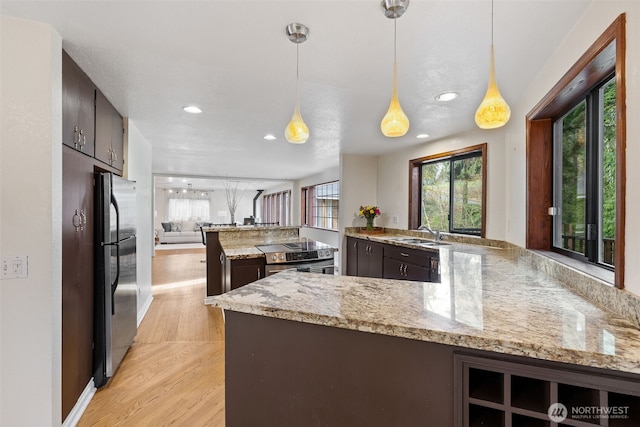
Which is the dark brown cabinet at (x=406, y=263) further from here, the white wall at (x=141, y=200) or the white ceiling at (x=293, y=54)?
the white wall at (x=141, y=200)

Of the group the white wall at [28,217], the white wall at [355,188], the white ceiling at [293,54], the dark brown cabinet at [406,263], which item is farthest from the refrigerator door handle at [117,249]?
the white wall at [355,188]

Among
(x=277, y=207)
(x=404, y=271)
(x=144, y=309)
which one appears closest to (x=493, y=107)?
(x=404, y=271)

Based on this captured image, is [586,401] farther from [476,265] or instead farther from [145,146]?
[145,146]

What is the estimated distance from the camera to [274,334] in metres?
1.17

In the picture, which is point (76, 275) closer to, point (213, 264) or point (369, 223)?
point (213, 264)

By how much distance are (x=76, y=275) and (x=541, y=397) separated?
96.4 inches

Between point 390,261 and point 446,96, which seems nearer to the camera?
point 446,96

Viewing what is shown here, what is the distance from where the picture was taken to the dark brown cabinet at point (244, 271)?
292cm

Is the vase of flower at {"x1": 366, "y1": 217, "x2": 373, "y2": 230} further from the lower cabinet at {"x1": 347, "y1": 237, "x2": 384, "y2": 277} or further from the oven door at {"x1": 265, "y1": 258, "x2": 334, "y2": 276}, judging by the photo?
the oven door at {"x1": 265, "y1": 258, "x2": 334, "y2": 276}

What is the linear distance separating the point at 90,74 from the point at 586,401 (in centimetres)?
302

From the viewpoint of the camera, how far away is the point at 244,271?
9.64 ft

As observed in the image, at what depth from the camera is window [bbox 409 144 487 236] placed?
3561 millimetres

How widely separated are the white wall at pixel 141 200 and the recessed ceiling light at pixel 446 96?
299 cm

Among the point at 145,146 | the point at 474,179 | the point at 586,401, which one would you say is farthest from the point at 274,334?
the point at 145,146
